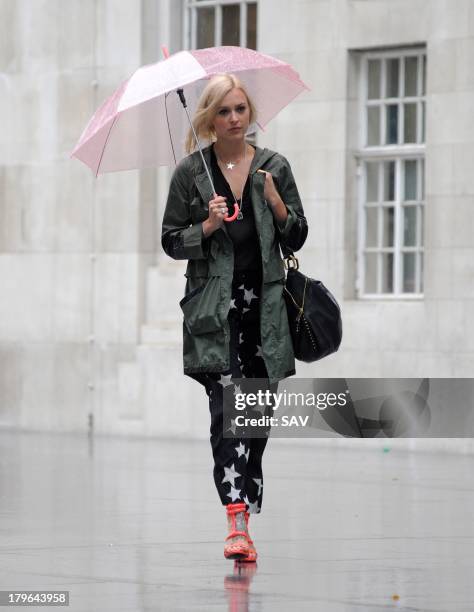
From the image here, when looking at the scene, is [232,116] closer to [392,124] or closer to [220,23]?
[392,124]

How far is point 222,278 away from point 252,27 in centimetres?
881

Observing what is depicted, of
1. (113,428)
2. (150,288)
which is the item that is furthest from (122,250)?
(113,428)

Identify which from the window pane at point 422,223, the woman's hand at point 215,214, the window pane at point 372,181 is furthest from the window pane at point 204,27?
the woman's hand at point 215,214

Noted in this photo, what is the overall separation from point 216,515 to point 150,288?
23.0ft

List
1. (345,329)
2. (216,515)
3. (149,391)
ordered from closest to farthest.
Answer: (216,515) → (345,329) → (149,391)

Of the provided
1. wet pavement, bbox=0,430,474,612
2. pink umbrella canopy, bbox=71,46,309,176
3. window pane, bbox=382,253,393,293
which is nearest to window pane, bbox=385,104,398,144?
window pane, bbox=382,253,393,293

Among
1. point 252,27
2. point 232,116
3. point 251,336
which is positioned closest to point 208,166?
point 232,116

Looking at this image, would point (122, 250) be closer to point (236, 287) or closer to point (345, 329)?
point (345, 329)

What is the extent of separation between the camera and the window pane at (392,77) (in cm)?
1504

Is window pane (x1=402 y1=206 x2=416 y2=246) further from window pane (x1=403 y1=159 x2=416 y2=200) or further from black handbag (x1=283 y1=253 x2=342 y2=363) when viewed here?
black handbag (x1=283 y1=253 x2=342 y2=363)

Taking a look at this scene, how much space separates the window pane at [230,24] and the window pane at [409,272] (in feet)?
8.57

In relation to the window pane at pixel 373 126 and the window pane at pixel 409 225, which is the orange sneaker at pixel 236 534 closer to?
the window pane at pixel 409 225

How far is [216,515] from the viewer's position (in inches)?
364

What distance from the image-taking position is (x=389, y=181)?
50.0ft
